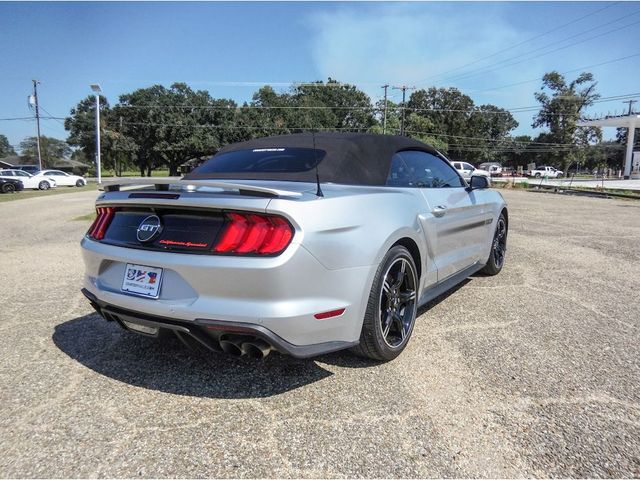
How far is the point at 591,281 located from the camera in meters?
5.05

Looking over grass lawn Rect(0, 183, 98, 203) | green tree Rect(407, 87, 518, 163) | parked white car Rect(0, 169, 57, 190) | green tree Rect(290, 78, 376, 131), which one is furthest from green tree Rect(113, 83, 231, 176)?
green tree Rect(407, 87, 518, 163)

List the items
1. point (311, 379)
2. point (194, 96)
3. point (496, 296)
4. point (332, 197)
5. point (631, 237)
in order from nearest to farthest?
point (332, 197)
point (311, 379)
point (496, 296)
point (631, 237)
point (194, 96)

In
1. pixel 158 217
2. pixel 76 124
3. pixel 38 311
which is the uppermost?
pixel 76 124

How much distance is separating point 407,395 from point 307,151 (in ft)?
6.09

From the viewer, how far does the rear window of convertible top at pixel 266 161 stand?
3248 millimetres

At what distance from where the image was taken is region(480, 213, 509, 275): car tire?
508cm

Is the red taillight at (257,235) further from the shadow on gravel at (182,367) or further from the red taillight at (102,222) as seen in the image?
the red taillight at (102,222)

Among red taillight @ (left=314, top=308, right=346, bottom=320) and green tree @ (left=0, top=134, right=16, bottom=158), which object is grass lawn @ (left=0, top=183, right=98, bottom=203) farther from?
green tree @ (left=0, top=134, right=16, bottom=158)

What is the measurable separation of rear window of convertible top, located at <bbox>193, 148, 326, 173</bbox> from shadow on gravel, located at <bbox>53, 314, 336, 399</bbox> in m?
1.33

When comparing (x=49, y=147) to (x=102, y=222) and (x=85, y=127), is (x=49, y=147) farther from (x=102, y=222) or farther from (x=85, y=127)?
(x=102, y=222)

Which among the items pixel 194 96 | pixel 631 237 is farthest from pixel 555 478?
pixel 194 96

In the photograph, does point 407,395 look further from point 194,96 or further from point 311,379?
point 194,96

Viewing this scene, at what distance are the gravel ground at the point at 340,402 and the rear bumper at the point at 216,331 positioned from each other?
0.32 meters

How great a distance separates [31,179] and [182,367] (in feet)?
105
